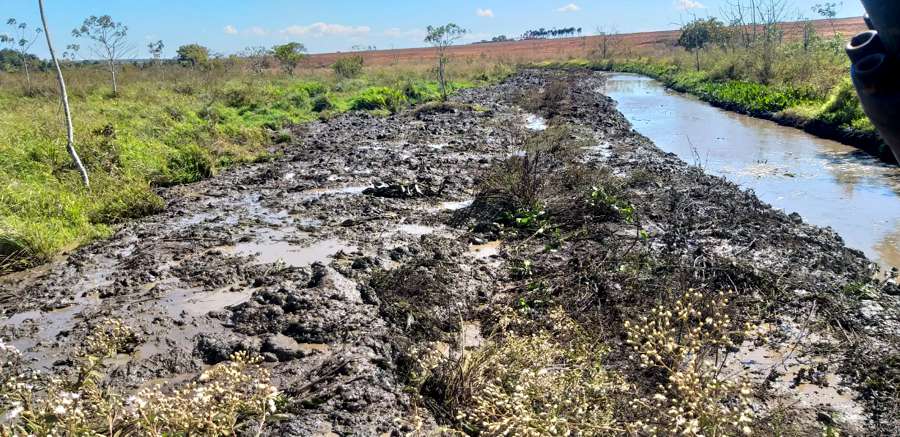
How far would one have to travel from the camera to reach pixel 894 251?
22.8ft

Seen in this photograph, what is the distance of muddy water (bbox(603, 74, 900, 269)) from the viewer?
26.3 feet

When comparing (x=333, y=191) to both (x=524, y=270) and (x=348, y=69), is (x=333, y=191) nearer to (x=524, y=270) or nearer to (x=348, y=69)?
(x=524, y=270)

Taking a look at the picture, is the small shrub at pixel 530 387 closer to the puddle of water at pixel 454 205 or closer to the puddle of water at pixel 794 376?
the puddle of water at pixel 794 376

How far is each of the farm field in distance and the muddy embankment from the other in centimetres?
3

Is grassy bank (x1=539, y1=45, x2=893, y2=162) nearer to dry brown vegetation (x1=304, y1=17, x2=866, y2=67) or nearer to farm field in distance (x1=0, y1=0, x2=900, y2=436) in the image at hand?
farm field in distance (x1=0, y1=0, x2=900, y2=436)

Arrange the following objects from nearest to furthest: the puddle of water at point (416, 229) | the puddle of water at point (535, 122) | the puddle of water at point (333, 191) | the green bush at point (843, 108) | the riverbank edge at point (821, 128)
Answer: the puddle of water at point (416, 229)
the puddle of water at point (333, 191)
the riverbank edge at point (821, 128)
the green bush at point (843, 108)
the puddle of water at point (535, 122)

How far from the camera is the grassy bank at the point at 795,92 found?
13773 mm

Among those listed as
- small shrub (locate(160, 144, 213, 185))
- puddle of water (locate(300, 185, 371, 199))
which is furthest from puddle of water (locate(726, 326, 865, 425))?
small shrub (locate(160, 144, 213, 185))

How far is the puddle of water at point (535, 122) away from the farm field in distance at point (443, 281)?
232 centimetres

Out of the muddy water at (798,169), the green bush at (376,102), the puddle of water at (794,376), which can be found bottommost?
the puddle of water at (794,376)

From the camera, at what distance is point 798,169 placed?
448 inches

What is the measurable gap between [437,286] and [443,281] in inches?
7.5

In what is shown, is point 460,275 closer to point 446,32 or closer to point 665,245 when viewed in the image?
point 665,245

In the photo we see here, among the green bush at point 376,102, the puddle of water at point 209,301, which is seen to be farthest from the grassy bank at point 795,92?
the green bush at point 376,102
